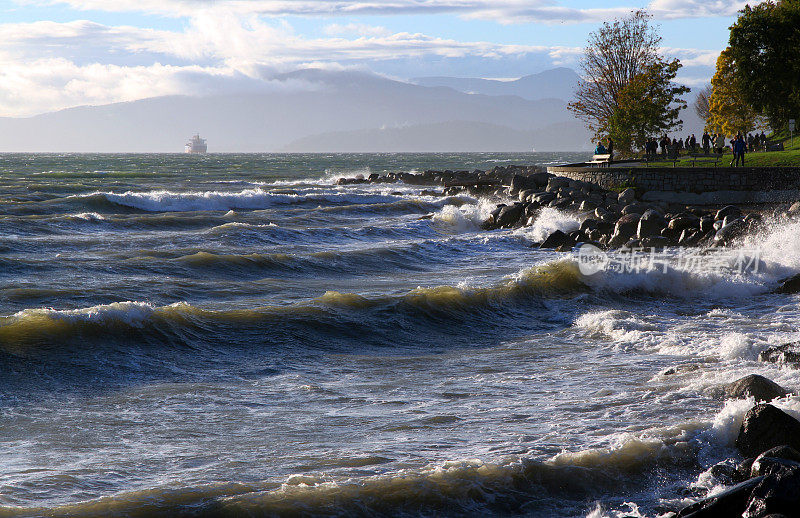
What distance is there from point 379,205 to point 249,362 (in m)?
25.4

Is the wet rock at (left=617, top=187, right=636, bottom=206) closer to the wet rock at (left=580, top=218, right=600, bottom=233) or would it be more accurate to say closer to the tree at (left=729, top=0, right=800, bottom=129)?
the wet rock at (left=580, top=218, right=600, bottom=233)

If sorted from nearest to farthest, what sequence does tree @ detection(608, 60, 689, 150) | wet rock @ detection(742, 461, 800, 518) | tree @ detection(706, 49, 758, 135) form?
wet rock @ detection(742, 461, 800, 518)
tree @ detection(608, 60, 689, 150)
tree @ detection(706, 49, 758, 135)

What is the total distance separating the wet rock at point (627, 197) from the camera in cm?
2625

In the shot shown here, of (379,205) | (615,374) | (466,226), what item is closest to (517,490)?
(615,374)

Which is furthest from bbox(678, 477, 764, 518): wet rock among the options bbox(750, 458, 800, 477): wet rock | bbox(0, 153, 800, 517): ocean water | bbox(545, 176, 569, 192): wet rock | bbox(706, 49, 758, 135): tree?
bbox(706, 49, 758, 135): tree

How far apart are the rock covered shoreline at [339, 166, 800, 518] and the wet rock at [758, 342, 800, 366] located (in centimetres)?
1

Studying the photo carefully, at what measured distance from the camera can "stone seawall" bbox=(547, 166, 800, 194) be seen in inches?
1017

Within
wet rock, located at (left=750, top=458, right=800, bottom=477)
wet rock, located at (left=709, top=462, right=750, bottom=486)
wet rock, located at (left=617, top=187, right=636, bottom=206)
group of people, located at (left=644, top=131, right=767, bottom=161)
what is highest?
group of people, located at (left=644, top=131, right=767, bottom=161)

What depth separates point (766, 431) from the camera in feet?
21.4

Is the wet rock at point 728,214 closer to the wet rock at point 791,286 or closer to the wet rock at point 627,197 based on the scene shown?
the wet rock at point 627,197

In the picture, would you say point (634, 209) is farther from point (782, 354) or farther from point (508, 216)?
point (782, 354)

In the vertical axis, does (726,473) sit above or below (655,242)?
below

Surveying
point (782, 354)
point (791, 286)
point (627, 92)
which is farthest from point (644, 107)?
point (782, 354)

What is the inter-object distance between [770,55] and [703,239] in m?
19.8
